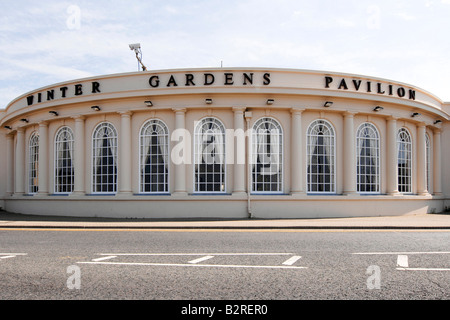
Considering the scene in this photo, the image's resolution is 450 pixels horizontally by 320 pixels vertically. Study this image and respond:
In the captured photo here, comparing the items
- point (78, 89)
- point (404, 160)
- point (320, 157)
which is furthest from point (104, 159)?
point (404, 160)

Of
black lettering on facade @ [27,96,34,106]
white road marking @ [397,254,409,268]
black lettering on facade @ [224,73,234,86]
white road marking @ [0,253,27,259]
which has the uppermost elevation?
black lettering on facade @ [224,73,234,86]

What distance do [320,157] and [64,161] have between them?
1169 centimetres

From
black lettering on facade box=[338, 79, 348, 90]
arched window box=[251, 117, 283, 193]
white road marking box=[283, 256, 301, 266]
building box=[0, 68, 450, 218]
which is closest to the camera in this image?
white road marking box=[283, 256, 301, 266]

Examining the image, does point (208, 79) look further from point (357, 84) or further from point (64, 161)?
point (64, 161)

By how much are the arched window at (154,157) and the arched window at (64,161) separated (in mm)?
3719

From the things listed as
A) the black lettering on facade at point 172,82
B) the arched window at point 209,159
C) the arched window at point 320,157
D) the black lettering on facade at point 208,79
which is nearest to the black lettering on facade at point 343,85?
the arched window at point 320,157

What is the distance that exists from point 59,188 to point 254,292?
16.7m

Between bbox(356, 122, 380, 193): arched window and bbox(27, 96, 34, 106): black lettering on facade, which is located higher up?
bbox(27, 96, 34, 106): black lettering on facade

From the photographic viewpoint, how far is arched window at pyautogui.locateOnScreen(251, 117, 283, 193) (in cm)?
1814

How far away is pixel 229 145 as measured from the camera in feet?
59.1

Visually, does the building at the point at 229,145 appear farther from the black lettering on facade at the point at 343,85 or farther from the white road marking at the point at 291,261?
the white road marking at the point at 291,261

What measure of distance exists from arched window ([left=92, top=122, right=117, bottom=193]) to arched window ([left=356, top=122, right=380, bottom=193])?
10.7m

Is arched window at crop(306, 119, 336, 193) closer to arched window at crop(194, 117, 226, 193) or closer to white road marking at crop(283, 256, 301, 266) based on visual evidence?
arched window at crop(194, 117, 226, 193)

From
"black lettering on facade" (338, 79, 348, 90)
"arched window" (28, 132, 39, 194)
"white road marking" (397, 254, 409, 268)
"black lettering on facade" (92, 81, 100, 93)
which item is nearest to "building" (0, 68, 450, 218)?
"black lettering on facade" (338, 79, 348, 90)
